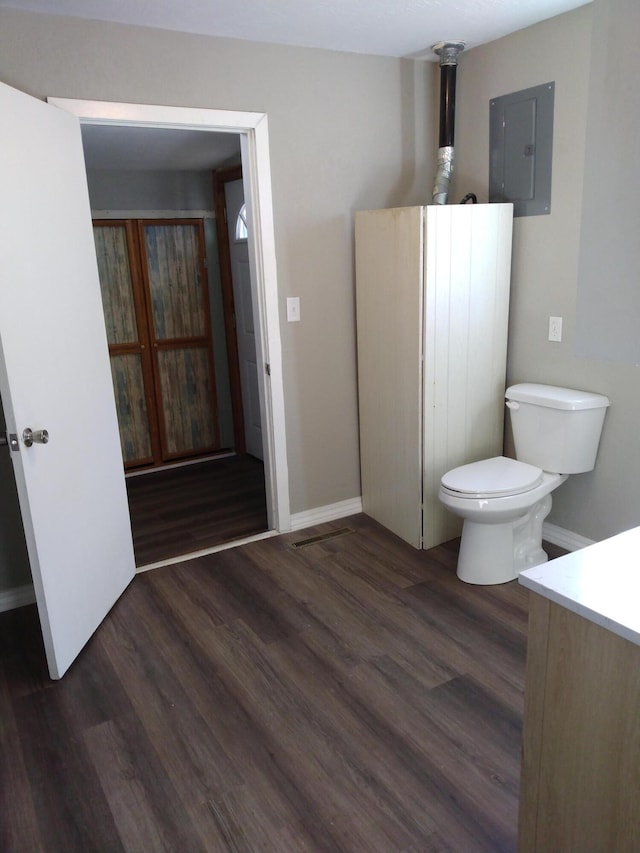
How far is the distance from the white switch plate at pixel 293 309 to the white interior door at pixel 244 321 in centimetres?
123

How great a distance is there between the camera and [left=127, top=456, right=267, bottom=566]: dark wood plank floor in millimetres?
3402

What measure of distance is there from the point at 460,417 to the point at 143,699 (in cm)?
184

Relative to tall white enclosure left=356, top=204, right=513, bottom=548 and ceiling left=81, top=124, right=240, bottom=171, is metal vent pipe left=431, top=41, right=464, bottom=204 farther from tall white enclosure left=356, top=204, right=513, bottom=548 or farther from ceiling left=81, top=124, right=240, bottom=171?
ceiling left=81, top=124, right=240, bottom=171

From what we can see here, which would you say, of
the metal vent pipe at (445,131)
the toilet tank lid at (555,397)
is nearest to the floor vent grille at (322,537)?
the toilet tank lid at (555,397)

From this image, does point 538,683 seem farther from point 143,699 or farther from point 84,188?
point 84,188

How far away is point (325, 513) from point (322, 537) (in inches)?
8.0

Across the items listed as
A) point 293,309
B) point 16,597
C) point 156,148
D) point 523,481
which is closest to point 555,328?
point 523,481

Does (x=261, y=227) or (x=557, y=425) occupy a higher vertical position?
(x=261, y=227)

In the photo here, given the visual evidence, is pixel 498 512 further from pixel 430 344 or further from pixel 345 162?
pixel 345 162

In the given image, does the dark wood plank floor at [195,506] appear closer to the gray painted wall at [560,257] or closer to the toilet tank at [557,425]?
the toilet tank at [557,425]

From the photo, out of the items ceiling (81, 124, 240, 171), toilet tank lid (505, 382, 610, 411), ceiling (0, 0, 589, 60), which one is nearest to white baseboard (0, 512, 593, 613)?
toilet tank lid (505, 382, 610, 411)

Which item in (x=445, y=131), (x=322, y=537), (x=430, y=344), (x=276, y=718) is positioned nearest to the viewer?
(x=276, y=718)

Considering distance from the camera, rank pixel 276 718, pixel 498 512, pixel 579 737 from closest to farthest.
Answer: pixel 579 737 → pixel 276 718 → pixel 498 512

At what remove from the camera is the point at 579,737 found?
1.23m
